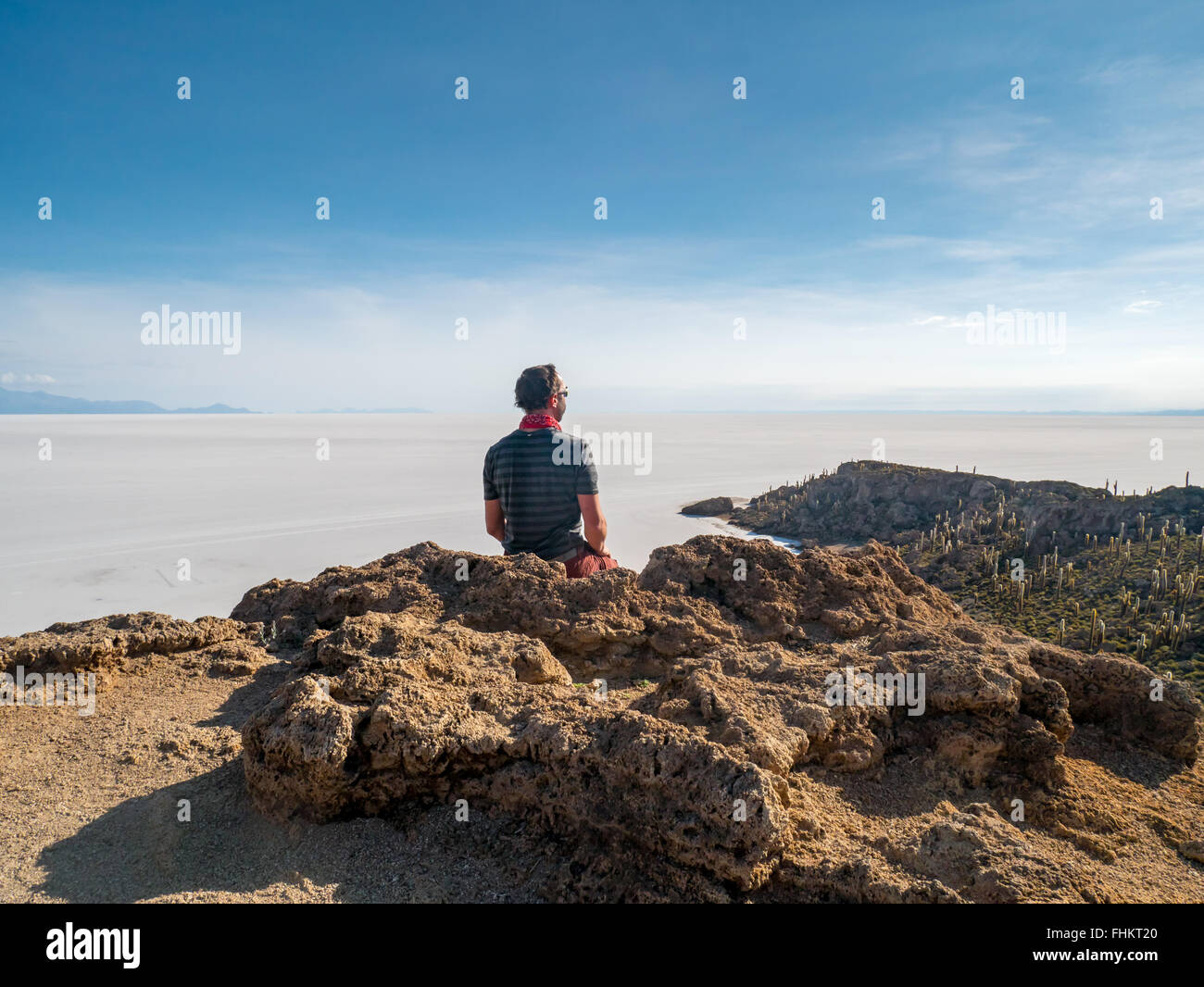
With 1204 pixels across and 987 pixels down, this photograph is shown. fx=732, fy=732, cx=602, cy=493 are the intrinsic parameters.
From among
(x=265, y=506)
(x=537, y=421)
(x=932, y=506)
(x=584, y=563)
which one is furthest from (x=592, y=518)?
(x=265, y=506)

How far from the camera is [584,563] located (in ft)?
16.1

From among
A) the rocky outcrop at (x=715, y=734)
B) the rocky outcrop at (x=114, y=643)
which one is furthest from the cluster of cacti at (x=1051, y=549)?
the rocky outcrop at (x=114, y=643)

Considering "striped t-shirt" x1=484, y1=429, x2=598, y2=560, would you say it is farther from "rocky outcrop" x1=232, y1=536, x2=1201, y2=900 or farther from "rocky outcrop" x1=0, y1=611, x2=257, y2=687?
"rocky outcrop" x1=0, y1=611, x2=257, y2=687

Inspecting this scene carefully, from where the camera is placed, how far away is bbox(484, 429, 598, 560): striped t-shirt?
15.8ft

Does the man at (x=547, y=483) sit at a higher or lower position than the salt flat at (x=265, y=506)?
higher

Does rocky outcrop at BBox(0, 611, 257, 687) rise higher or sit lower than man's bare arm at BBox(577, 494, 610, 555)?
lower

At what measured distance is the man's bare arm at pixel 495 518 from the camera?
16.8 ft

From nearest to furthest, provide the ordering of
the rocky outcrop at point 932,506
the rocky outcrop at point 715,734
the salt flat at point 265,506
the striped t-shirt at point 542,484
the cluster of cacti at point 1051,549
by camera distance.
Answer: the rocky outcrop at point 715,734 < the striped t-shirt at point 542,484 < the cluster of cacti at point 1051,549 < the rocky outcrop at point 932,506 < the salt flat at point 265,506

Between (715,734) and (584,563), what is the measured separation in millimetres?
2260

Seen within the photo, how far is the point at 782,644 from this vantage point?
4.14 meters

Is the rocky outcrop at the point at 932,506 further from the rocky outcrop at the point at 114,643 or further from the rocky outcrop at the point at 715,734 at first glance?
A: the rocky outcrop at the point at 114,643

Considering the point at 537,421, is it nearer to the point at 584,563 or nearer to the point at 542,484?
the point at 542,484

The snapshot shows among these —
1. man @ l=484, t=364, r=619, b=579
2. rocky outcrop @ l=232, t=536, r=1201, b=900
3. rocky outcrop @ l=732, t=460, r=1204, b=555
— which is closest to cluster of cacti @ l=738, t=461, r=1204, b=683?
rocky outcrop @ l=732, t=460, r=1204, b=555
